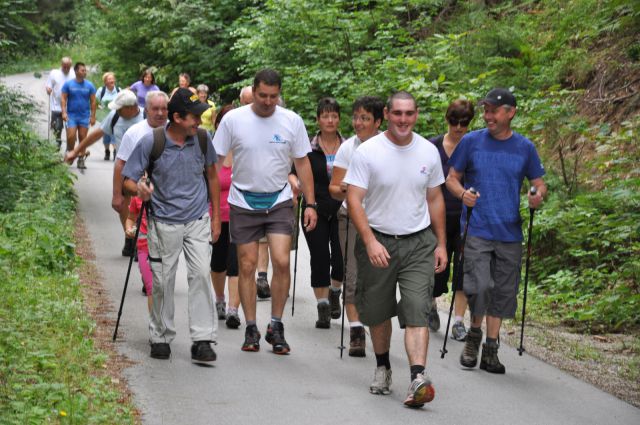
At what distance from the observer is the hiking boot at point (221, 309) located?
10.6m

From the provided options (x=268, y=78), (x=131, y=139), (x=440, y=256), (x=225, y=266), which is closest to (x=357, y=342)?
(x=440, y=256)

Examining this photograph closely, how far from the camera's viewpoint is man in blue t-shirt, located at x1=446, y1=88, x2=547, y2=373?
8711 mm

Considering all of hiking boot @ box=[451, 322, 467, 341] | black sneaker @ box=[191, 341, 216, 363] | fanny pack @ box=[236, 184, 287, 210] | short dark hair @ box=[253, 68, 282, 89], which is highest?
short dark hair @ box=[253, 68, 282, 89]

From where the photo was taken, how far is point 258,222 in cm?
916

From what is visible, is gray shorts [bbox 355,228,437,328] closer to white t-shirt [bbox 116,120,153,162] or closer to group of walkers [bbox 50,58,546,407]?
group of walkers [bbox 50,58,546,407]

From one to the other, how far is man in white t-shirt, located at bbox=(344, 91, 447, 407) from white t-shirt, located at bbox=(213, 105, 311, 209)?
1388 mm

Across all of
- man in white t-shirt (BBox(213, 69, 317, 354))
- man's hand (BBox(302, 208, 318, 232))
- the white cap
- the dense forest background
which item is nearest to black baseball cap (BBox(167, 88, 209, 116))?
man in white t-shirt (BBox(213, 69, 317, 354))

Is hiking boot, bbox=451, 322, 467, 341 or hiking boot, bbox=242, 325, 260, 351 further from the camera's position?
hiking boot, bbox=451, 322, 467, 341

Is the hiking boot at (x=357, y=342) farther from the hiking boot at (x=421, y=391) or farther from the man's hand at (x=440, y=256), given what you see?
the hiking boot at (x=421, y=391)

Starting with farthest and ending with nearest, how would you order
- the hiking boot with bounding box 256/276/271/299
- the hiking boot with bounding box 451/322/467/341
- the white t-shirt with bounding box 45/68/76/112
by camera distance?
1. the white t-shirt with bounding box 45/68/76/112
2. the hiking boot with bounding box 256/276/271/299
3. the hiking boot with bounding box 451/322/467/341

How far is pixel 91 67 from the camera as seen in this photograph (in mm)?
48156

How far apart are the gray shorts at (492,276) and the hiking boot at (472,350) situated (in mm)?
220

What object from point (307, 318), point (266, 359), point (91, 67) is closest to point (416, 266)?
point (266, 359)

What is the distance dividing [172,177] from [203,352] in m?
1.41
